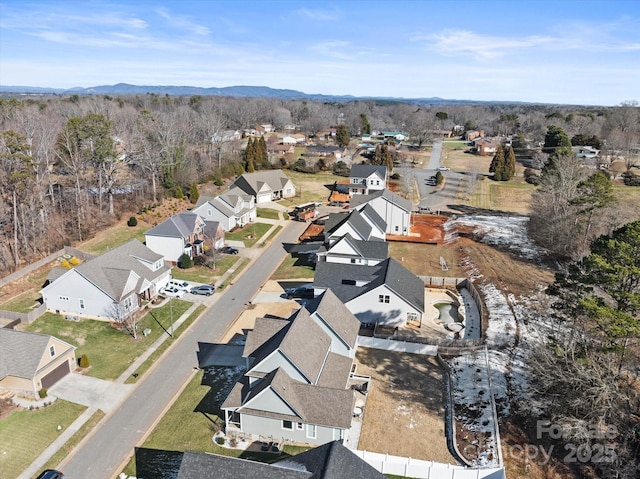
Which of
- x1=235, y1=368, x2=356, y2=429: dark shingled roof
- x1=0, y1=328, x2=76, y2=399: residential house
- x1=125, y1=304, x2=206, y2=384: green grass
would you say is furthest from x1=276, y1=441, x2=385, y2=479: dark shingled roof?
x1=0, y1=328, x2=76, y2=399: residential house

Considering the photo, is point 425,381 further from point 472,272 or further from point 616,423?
point 472,272

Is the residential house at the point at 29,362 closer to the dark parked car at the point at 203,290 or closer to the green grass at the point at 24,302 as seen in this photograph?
the green grass at the point at 24,302

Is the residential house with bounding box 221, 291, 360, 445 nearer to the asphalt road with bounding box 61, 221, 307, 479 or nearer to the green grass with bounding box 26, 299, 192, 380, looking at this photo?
the asphalt road with bounding box 61, 221, 307, 479

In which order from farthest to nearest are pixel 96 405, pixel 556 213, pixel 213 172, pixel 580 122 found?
pixel 580 122, pixel 213 172, pixel 556 213, pixel 96 405

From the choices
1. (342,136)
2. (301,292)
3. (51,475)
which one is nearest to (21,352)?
(51,475)

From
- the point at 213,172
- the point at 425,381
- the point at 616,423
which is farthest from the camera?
the point at 213,172

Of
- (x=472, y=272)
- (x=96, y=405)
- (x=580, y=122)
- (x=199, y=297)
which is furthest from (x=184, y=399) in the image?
(x=580, y=122)
